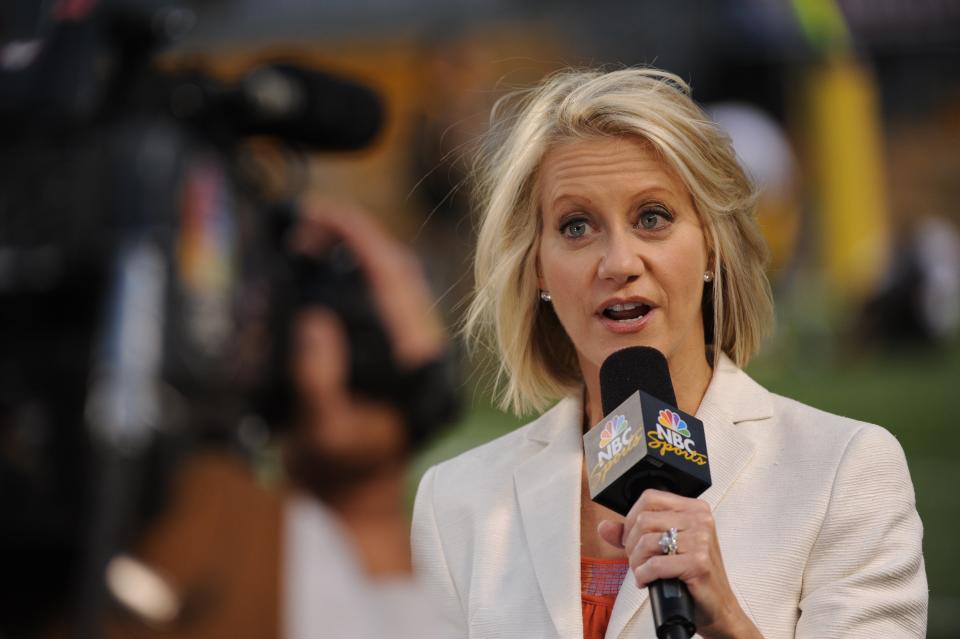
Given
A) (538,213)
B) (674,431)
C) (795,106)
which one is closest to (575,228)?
(538,213)

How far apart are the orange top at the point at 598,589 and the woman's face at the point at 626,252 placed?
180mm

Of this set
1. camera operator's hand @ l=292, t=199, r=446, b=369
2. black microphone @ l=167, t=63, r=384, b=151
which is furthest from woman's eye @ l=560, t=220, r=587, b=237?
black microphone @ l=167, t=63, r=384, b=151

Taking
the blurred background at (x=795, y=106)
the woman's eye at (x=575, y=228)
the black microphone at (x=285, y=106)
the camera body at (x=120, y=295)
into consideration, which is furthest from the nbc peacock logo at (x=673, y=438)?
the blurred background at (x=795, y=106)

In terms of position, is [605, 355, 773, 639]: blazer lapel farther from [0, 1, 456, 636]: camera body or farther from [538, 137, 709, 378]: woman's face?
[0, 1, 456, 636]: camera body

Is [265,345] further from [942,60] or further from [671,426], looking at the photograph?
[942,60]

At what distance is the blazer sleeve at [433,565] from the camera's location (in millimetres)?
1412

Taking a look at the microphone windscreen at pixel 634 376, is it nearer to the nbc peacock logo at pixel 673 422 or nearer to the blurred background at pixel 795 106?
the nbc peacock logo at pixel 673 422

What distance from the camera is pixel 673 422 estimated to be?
3.84 ft

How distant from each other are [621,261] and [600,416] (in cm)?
19

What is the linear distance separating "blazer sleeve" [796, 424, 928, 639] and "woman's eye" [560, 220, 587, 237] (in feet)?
0.98

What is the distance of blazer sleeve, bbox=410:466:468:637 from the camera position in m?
1.41

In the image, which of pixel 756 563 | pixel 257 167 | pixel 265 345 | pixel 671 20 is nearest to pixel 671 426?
pixel 756 563

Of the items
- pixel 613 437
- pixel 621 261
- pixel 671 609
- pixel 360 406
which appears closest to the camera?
pixel 671 609

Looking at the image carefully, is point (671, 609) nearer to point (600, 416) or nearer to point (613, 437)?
point (613, 437)
